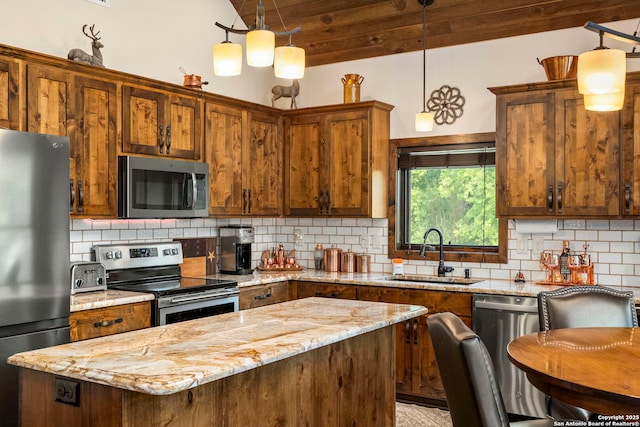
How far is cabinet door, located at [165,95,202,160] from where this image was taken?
473 cm

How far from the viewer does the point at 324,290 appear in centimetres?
529

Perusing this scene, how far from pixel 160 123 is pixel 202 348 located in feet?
8.78

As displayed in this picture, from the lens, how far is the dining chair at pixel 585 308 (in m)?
3.42

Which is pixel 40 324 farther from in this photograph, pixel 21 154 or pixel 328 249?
pixel 328 249

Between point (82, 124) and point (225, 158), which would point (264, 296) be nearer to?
point (225, 158)

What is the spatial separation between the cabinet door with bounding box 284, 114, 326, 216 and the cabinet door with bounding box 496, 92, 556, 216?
1595 millimetres

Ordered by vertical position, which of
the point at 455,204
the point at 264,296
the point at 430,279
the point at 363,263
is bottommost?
the point at 264,296

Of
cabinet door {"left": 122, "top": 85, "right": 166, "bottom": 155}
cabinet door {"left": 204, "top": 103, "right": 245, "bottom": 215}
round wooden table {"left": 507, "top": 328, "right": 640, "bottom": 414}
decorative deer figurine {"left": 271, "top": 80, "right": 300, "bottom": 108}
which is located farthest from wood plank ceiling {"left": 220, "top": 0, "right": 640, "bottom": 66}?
round wooden table {"left": 507, "top": 328, "right": 640, "bottom": 414}

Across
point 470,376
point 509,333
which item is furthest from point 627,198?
point 470,376

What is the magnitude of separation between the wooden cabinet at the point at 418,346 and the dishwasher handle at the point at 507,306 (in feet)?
0.54

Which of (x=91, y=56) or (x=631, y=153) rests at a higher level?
(x=91, y=56)

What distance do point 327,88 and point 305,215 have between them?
127 cm

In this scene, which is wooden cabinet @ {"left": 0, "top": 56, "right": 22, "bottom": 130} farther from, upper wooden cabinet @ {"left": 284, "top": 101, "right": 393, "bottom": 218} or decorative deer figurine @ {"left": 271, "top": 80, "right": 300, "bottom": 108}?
decorative deer figurine @ {"left": 271, "top": 80, "right": 300, "bottom": 108}

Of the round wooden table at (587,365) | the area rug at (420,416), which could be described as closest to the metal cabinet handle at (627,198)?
the round wooden table at (587,365)
